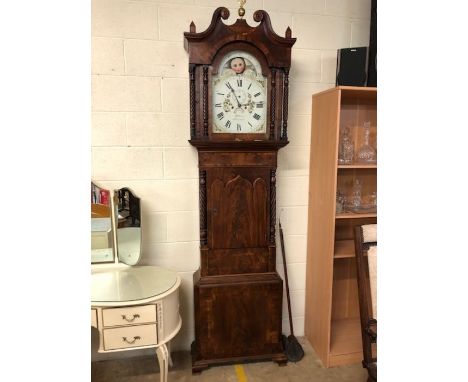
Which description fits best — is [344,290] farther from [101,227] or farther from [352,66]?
[101,227]

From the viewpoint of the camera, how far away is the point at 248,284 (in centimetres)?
194

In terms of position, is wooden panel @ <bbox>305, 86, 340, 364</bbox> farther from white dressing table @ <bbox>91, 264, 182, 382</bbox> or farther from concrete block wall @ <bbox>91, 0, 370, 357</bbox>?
white dressing table @ <bbox>91, 264, 182, 382</bbox>

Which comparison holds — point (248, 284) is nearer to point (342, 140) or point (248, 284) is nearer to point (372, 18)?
point (342, 140)

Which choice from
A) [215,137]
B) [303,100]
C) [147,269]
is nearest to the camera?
[215,137]

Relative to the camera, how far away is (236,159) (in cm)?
187

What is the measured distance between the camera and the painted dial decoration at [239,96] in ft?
5.92

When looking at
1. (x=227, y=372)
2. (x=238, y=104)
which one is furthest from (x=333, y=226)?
(x=227, y=372)

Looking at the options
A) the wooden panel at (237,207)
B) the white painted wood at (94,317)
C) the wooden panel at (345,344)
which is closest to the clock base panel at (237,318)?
the wooden panel at (237,207)

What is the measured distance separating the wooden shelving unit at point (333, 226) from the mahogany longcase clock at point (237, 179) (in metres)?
0.29

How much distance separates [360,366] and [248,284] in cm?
88

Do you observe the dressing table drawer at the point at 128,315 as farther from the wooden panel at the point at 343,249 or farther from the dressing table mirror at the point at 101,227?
the wooden panel at the point at 343,249

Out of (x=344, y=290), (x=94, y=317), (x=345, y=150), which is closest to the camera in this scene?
(x=94, y=317)

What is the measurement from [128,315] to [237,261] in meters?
0.64
